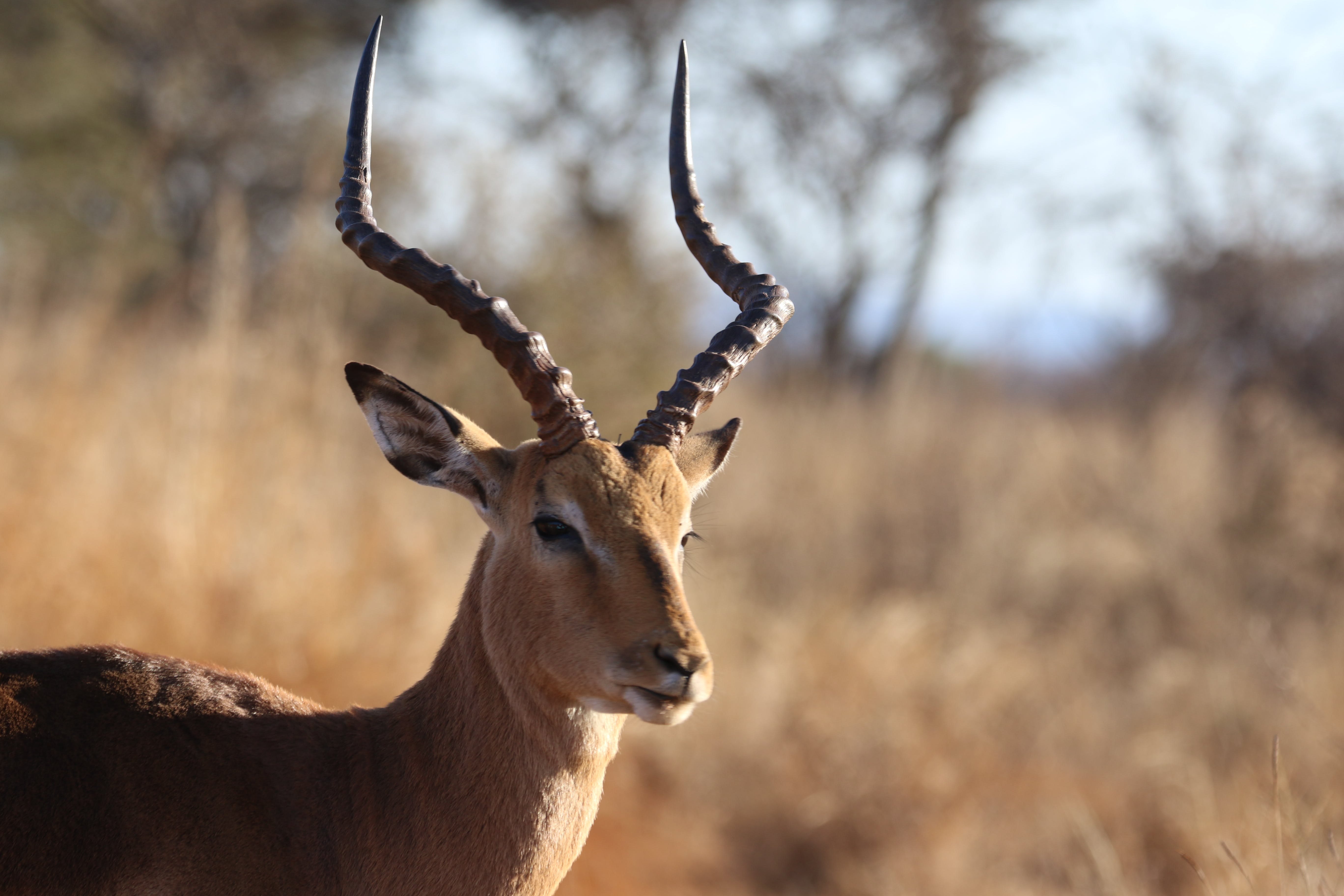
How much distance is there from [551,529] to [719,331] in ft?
2.79

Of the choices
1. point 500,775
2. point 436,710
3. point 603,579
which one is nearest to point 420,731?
point 436,710

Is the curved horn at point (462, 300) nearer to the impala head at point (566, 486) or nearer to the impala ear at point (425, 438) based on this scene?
the impala head at point (566, 486)

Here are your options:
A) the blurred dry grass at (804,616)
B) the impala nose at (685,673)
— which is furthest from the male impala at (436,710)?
the blurred dry grass at (804,616)

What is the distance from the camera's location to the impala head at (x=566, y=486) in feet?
8.80

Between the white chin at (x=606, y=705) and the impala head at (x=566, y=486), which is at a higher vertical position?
the impala head at (x=566, y=486)

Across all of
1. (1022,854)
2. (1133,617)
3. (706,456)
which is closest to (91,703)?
(706,456)

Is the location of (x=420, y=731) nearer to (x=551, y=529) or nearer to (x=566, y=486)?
(x=551, y=529)

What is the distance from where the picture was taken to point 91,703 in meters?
2.67

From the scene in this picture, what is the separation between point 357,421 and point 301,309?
2013 mm

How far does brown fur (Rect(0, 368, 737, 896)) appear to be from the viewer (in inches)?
99.4

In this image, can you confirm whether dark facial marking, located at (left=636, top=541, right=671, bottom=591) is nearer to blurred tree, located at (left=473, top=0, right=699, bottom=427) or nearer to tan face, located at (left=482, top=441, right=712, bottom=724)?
tan face, located at (left=482, top=441, right=712, bottom=724)

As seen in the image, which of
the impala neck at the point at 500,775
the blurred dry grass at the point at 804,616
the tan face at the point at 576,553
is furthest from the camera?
the blurred dry grass at the point at 804,616

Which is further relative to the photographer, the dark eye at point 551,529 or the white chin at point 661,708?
the dark eye at point 551,529

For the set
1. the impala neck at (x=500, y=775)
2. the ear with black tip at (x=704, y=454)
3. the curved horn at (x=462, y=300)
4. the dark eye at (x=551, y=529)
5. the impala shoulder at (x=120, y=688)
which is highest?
the curved horn at (x=462, y=300)
